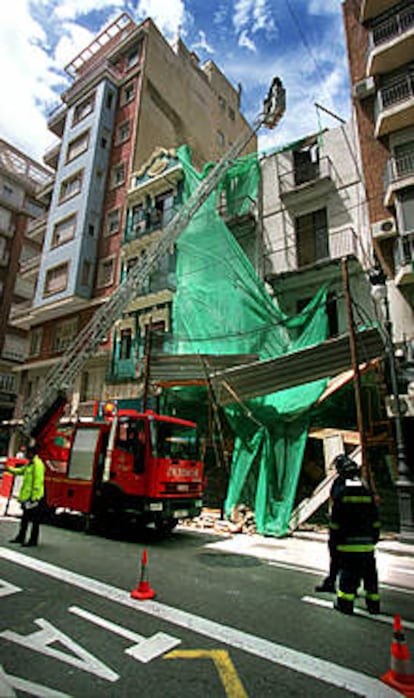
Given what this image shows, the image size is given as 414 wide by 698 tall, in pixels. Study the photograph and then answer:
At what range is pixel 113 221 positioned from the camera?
23484 millimetres

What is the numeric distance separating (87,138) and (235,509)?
2482cm

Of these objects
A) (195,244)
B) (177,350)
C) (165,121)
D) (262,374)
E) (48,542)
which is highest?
(165,121)

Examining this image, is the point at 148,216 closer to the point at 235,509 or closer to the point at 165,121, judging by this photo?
the point at 165,121

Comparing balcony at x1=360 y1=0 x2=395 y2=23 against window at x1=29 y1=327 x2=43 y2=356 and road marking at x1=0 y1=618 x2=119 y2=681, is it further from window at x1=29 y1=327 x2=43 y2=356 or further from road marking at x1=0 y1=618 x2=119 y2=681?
window at x1=29 y1=327 x2=43 y2=356

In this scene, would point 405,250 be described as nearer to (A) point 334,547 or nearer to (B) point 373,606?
(A) point 334,547

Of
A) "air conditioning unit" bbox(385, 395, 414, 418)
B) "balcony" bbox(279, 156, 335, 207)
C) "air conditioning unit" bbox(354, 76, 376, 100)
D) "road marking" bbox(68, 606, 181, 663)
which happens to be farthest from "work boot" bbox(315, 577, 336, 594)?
"air conditioning unit" bbox(354, 76, 376, 100)

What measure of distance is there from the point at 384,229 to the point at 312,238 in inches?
134

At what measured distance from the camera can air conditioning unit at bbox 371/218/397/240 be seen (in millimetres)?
13932

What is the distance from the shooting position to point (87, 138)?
2561cm

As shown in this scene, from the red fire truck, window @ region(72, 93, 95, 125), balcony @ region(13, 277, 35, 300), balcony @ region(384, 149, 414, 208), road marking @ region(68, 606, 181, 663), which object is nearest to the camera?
road marking @ region(68, 606, 181, 663)

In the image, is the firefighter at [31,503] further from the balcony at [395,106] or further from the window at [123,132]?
the window at [123,132]

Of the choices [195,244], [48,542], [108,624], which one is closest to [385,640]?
[108,624]

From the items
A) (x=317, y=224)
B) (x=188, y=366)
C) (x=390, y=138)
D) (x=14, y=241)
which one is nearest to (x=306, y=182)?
(x=317, y=224)

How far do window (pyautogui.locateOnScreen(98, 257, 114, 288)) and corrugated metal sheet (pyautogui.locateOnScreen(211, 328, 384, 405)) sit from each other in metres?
13.3
